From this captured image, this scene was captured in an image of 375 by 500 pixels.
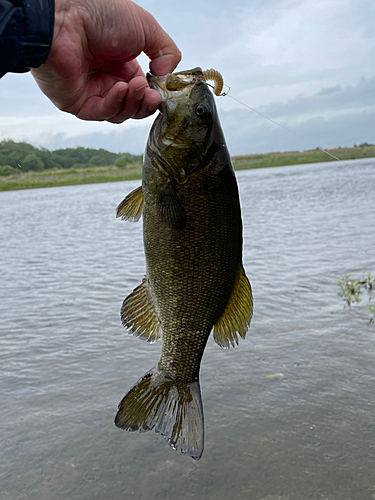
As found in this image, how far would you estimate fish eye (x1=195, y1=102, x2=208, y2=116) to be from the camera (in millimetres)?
2174

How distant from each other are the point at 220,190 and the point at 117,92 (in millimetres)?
682

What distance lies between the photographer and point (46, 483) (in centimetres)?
426

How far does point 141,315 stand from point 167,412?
0.51 meters

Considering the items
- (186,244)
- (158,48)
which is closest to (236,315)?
(186,244)

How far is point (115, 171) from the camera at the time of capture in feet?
201

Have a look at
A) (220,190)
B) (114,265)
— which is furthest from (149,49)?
(114,265)

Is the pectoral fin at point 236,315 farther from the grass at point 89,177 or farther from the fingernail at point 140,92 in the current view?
the grass at point 89,177

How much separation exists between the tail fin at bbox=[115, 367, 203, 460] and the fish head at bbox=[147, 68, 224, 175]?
3.72ft

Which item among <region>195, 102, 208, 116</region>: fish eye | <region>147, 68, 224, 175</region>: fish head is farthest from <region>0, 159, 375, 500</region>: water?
<region>195, 102, 208, 116</region>: fish eye

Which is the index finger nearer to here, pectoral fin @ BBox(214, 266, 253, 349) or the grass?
pectoral fin @ BBox(214, 266, 253, 349)

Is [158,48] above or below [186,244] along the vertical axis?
above

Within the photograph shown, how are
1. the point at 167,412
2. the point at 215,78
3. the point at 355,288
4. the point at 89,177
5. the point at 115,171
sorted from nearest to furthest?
the point at 215,78, the point at 167,412, the point at 355,288, the point at 115,171, the point at 89,177

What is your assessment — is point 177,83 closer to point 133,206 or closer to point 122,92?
point 122,92

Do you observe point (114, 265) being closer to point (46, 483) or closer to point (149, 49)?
point (46, 483)
